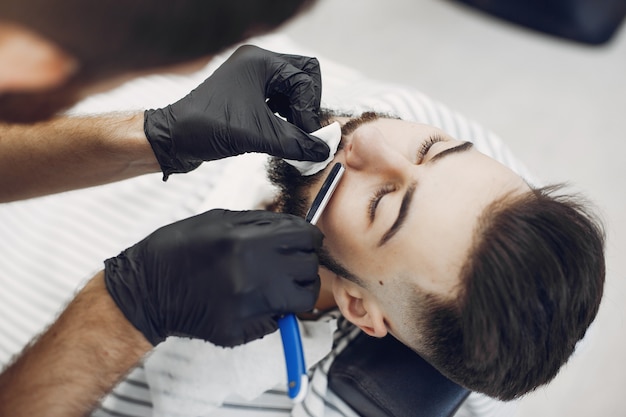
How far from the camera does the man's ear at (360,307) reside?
1321 mm

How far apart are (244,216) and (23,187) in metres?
0.74

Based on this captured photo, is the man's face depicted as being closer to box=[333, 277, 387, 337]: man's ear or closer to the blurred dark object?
box=[333, 277, 387, 337]: man's ear

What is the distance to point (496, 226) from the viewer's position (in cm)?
116

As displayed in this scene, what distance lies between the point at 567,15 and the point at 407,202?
2269mm

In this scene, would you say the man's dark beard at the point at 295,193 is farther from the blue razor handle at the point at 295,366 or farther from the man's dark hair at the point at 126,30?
the man's dark hair at the point at 126,30

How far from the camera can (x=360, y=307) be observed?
1.37m

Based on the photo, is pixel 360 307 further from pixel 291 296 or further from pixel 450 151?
pixel 450 151

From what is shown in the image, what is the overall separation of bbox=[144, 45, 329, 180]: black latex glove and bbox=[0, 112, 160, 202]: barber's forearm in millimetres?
127

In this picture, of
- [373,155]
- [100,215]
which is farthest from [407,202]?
[100,215]

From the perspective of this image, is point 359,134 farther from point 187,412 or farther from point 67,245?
point 67,245

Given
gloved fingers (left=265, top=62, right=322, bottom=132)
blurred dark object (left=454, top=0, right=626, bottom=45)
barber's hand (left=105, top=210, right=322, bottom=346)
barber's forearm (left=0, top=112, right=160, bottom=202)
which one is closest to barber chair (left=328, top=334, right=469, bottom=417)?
barber's hand (left=105, top=210, right=322, bottom=346)

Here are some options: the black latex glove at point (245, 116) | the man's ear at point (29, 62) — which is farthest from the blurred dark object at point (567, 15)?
the man's ear at point (29, 62)

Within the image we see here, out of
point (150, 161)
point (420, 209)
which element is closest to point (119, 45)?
point (420, 209)

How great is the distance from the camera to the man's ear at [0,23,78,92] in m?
0.46
